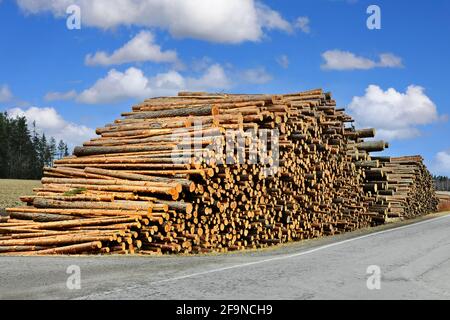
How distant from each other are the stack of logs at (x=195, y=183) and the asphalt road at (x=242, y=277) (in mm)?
1911

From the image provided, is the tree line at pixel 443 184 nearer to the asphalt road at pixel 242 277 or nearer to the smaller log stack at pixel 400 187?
the smaller log stack at pixel 400 187

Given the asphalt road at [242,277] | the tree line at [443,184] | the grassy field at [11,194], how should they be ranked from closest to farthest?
the asphalt road at [242,277]
the grassy field at [11,194]
the tree line at [443,184]

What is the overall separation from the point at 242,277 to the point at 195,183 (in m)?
6.23

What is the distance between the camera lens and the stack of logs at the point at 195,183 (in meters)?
12.2

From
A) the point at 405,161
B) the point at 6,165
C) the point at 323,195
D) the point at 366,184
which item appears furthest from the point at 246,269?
the point at 6,165

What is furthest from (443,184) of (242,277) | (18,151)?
(242,277)

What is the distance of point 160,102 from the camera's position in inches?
798

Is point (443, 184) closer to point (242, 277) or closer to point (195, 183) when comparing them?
point (195, 183)

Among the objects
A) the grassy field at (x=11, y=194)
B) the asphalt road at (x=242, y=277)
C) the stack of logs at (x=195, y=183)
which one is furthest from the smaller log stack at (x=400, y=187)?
the grassy field at (x=11, y=194)

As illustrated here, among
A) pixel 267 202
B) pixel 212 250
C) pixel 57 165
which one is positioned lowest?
pixel 212 250

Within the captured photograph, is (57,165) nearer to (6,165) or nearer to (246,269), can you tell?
(246,269)

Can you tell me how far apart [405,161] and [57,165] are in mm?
24608

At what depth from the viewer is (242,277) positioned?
7.54 meters

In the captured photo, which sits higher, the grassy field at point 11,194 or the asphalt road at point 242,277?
the grassy field at point 11,194
